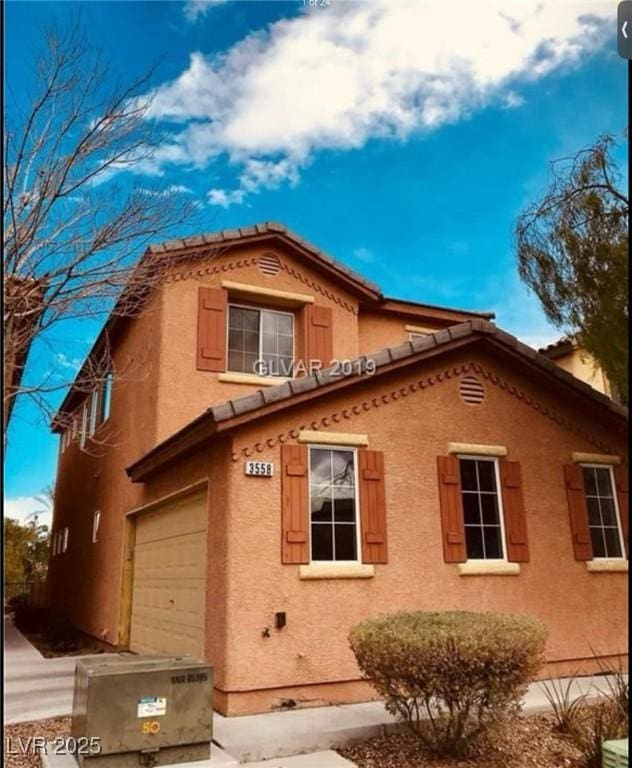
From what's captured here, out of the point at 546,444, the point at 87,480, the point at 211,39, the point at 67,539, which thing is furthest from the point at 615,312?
the point at 67,539

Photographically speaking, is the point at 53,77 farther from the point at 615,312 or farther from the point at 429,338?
the point at 615,312

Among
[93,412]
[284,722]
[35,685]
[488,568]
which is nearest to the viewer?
[284,722]

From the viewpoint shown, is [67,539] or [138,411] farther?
[67,539]

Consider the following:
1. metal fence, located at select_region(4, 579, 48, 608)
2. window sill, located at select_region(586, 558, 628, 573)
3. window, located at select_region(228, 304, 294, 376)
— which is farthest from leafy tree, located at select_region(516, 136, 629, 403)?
metal fence, located at select_region(4, 579, 48, 608)

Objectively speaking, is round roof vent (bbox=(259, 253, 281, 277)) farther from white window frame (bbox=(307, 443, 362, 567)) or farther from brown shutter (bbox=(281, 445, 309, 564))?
brown shutter (bbox=(281, 445, 309, 564))

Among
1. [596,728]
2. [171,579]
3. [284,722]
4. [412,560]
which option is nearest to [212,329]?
[171,579]

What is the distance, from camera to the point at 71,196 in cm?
828

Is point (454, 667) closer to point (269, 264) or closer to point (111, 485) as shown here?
point (269, 264)

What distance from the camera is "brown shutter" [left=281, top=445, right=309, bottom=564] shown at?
26.9 feet

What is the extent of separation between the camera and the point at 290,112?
291 inches

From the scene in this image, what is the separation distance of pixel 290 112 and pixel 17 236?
348 cm

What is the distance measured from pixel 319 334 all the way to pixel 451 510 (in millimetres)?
5388

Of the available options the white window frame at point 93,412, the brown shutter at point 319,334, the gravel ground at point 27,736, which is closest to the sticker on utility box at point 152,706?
the gravel ground at point 27,736

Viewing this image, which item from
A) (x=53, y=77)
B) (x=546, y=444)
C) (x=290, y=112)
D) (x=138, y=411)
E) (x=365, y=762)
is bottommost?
(x=365, y=762)
